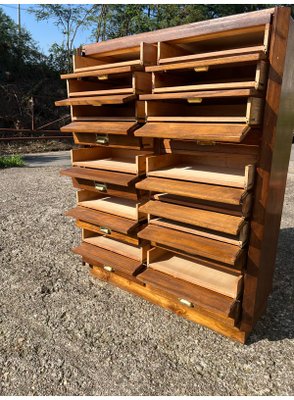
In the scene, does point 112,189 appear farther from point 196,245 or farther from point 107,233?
point 196,245

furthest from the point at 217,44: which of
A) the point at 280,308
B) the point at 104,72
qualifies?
the point at 280,308

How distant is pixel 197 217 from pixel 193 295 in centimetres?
82

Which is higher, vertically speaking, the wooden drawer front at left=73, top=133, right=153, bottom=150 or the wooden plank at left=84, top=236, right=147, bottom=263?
the wooden drawer front at left=73, top=133, right=153, bottom=150

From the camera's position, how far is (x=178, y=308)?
127 inches

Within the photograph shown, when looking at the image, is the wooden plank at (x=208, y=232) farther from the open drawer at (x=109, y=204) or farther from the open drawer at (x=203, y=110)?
the open drawer at (x=203, y=110)

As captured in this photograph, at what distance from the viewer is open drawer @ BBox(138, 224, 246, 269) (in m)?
2.60

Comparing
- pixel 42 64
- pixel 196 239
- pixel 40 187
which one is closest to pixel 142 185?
pixel 196 239

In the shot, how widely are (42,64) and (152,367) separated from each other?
23070 millimetres

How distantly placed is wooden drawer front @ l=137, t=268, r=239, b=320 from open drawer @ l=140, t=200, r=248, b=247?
1.87 feet

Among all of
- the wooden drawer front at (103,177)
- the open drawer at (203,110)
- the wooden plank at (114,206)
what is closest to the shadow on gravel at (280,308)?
the wooden plank at (114,206)

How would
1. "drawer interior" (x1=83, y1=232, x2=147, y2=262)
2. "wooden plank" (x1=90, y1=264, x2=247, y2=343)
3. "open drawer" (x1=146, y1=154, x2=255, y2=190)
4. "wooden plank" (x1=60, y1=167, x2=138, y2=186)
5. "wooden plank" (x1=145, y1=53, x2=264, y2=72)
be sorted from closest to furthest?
"wooden plank" (x1=145, y1=53, x2=264, y2=72) < "open drawer" (x1=146, y1=154, x2=255, y2=190) < "wooden plank" (x1=90, y1=264, x2=247, y2=343) < "wooden plank" (x1=60, y1=167, x2=138, y2=186) < "drawer interior" (x1=83, y1=232, x2=147, y2=262)

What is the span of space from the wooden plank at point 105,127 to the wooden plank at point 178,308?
5.88 feet

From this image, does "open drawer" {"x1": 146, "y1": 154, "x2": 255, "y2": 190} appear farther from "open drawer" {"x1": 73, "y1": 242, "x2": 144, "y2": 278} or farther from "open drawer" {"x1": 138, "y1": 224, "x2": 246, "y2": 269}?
"open drawer" {"x1": 73, "y1": 242, "x2": 144, "y2": 278}

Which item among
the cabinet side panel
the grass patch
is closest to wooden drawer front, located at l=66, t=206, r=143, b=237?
the cabinet side panel
